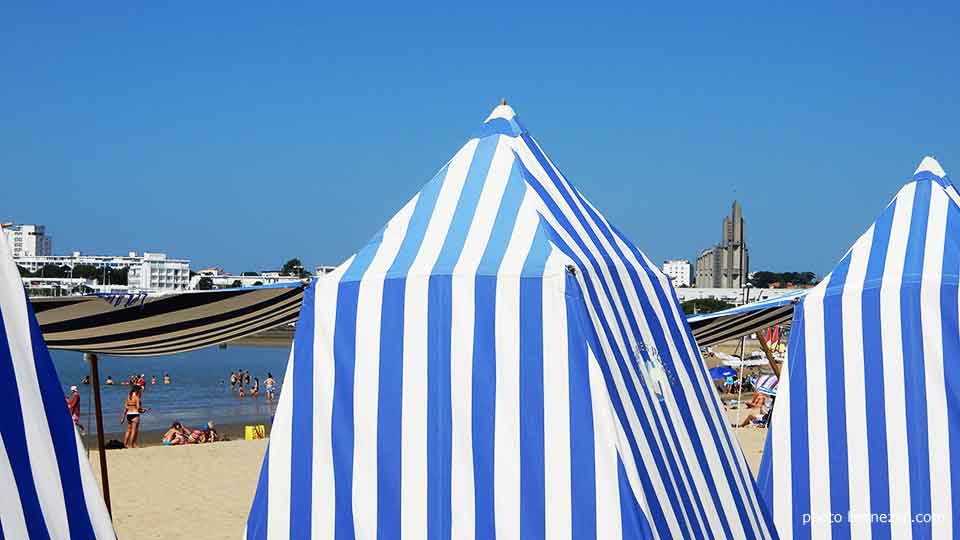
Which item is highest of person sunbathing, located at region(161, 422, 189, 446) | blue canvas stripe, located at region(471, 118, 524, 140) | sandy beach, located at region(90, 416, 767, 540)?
blue canvas stripe, located at region(471, 118, 524, 140)

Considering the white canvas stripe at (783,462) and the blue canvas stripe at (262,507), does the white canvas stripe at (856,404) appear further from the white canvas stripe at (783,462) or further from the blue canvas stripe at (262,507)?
the blue canvas stripe at (262,507)

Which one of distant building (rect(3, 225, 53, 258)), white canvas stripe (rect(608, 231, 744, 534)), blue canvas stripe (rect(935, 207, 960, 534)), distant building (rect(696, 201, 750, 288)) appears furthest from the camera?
distant building (rect(3, 225, 53, 258))

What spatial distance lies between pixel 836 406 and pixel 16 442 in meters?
4.05

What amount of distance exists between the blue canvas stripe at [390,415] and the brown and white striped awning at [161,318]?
1.59 meters

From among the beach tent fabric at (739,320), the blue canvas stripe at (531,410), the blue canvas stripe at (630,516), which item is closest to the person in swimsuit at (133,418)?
the beach tent fabric at (739,320)

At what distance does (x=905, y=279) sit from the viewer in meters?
4.93

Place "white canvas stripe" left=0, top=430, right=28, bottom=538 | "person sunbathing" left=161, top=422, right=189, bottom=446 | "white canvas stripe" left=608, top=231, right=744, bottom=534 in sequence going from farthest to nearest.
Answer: "person sunbathing" left=161, top=422, right=189, bottom=446 → "white canvas stripe" left=608, top=231, right=744, bottom=534 → "white canvas stripe" left=0, top=430, right=28, bottom=538

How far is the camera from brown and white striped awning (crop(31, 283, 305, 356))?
17.7ft

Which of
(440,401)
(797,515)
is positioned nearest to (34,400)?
Answer: (440,401)

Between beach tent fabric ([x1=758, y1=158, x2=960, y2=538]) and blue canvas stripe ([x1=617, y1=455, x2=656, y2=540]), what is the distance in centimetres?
191

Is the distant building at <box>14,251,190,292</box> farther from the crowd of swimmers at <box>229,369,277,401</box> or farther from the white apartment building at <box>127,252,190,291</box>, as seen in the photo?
the crowd of swimmers at <box>229,369,277,401</box>

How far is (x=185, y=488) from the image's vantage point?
9.78 metres

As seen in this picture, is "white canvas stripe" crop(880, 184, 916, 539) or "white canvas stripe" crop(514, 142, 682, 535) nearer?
"white canvas stripe" crop(514, 142, 682, 535)

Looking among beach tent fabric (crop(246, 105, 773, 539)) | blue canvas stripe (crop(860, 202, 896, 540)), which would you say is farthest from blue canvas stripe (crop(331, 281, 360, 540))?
blue canvas stripe (crop(860, 202, 896, 540))
